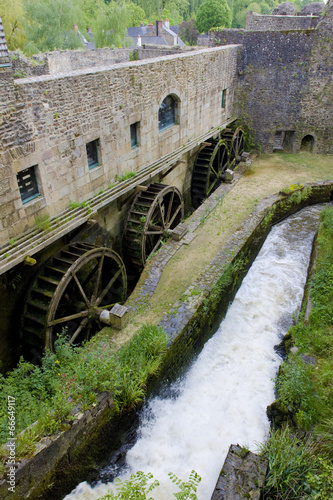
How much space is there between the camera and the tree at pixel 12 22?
74.8ft

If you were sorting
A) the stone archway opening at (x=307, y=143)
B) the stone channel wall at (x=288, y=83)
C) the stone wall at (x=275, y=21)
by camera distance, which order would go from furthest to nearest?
the stone wall at (x=275, y=21), the stone archway opening at (x=307, y=143), the stone channel wall at (x=288, y=83)

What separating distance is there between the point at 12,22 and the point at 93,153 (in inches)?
880

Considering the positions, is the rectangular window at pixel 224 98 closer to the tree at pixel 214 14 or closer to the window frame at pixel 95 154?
the window frame at pixel 95 154

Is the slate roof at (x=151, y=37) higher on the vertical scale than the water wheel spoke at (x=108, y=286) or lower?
higher

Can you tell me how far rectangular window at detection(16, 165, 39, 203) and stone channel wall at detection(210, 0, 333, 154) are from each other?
11.3 meters

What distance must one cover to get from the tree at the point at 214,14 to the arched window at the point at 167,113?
35.1 m

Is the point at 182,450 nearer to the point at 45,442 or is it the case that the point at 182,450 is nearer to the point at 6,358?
the point at 45,442

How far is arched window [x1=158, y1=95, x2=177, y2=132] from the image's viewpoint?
9.84 metres

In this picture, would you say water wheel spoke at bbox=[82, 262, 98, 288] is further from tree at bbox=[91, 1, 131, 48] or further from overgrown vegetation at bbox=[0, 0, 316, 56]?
tree at bbox=[91, 1, 131, 48]

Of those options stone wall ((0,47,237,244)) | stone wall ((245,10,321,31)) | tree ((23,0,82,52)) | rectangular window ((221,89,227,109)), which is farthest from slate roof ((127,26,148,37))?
stone wall ((0,47,237,244))

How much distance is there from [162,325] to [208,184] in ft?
22.9

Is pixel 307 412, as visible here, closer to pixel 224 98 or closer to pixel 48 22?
pixel 224 98

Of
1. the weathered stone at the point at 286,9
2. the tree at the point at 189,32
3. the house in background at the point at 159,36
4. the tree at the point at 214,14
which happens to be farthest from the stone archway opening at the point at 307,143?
the tree at the point at 189,32

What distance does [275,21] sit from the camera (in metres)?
17.9
